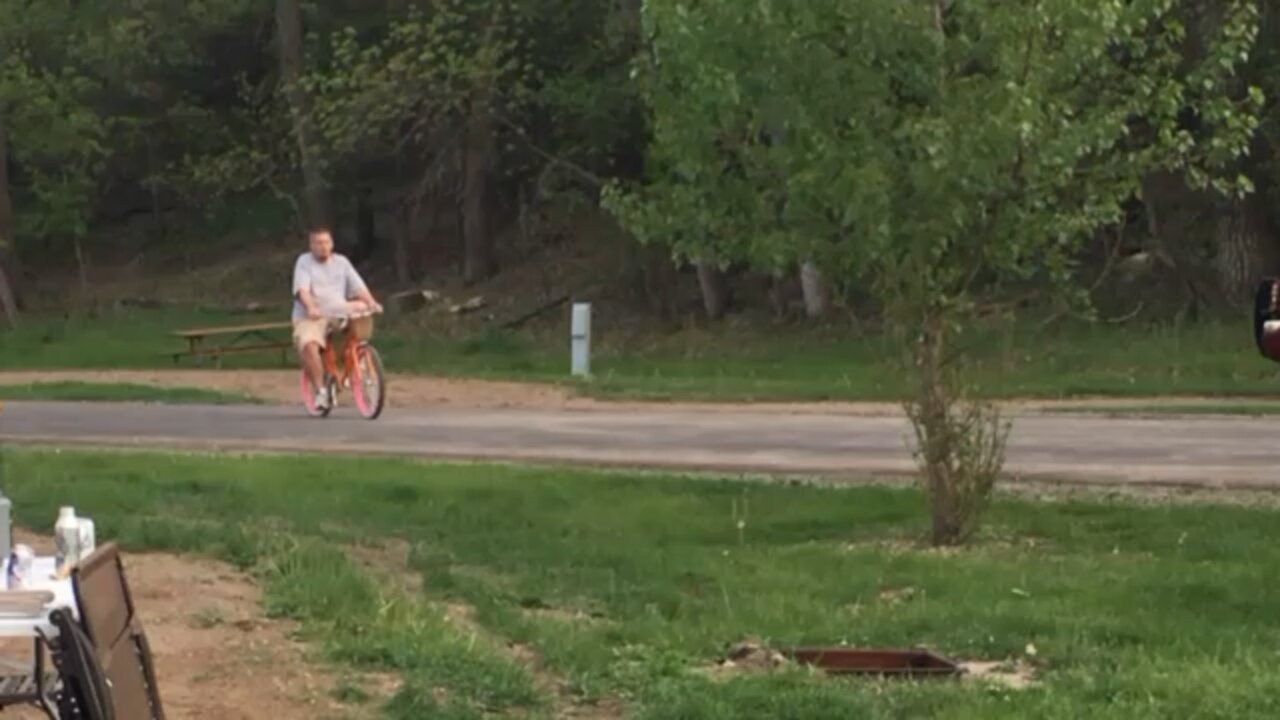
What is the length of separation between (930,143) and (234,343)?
25.3 metres

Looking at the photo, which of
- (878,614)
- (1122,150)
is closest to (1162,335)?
(1122,150)

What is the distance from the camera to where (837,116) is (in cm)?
1155

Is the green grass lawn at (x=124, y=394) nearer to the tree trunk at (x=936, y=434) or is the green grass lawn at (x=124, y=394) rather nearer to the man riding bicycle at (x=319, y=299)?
the man riding bicycle at (x=319, y=299)

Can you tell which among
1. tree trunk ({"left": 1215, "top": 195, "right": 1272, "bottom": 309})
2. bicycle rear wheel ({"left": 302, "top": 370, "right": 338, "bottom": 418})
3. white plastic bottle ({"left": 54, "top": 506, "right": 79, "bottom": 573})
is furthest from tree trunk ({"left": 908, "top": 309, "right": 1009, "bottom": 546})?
tree trunk ({"left": 1215, "top": 195, "right": 1272, "bottom": 309})

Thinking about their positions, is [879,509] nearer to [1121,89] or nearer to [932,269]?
[932,269]

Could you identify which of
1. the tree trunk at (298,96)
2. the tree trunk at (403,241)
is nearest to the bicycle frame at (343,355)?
the tree trunk at (298,96)

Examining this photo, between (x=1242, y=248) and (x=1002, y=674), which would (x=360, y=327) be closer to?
(x=1002, y=674)

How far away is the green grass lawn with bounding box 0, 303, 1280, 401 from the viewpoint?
2212 centimetres

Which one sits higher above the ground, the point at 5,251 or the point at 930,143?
the point at 5,251

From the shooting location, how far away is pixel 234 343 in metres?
35.2

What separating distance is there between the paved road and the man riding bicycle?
608 millimetres

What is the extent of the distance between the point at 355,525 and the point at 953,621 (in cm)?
433

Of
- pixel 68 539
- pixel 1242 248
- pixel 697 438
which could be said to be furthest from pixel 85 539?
pixel 1242 248

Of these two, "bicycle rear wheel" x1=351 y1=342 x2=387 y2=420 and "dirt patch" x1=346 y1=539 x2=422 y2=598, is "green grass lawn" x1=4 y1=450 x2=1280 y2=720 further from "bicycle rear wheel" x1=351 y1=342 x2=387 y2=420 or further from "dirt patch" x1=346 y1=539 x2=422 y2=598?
"bicycle rear wheel" x1=351 y1=342 x2=387 y2=420
